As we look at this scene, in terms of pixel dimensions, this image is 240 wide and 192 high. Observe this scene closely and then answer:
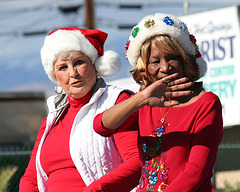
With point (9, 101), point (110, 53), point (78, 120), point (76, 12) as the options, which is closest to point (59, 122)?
point (78, 120)

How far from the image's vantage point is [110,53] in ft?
11.0

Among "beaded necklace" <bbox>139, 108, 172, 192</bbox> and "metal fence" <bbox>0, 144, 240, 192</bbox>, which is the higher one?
"beaded necklace" <bbox>139, 108, 172, 192</bbox>

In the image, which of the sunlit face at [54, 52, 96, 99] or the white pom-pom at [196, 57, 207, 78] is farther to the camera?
the sunlit face at [54, 52, 96, 99]

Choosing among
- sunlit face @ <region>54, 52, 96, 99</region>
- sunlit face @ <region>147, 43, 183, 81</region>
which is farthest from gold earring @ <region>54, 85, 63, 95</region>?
sunlit face @ <region>147, 43, 183, 81</region>

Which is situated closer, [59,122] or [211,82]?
[59,122]

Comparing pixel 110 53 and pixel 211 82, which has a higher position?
pixel 110 53

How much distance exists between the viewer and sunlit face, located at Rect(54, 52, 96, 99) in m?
3.19

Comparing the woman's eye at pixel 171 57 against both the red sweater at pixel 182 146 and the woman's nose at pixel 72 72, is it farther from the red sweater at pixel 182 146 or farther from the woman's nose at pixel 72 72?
the woman's nose at pixel 72 72

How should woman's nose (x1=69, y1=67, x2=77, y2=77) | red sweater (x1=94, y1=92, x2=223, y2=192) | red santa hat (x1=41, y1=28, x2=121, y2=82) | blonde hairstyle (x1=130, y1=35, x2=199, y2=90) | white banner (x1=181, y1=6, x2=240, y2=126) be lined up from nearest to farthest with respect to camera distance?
red sweater (x1=94, y1=92, x2=223, y2=192) < blonde hairstyle (x1=130, y1=35, x2=199, y2=90) < woman's nose (x1=69, y1=67, x2=77, y2=77) < red santa hat (x1=41, y1=28, x2=121, y2=82) < white banner (x1=181, y1=6, x2=240, y2=126)

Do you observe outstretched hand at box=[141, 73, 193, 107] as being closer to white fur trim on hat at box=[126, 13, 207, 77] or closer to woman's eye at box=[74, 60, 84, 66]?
white fur trim on hat at box=[126, 13, 207, 77]

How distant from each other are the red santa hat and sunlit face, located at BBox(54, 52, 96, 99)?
0.05 m

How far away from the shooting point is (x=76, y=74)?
317cm

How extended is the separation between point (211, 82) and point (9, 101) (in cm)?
1732

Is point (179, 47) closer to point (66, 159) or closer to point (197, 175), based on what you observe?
point (197, 175)
